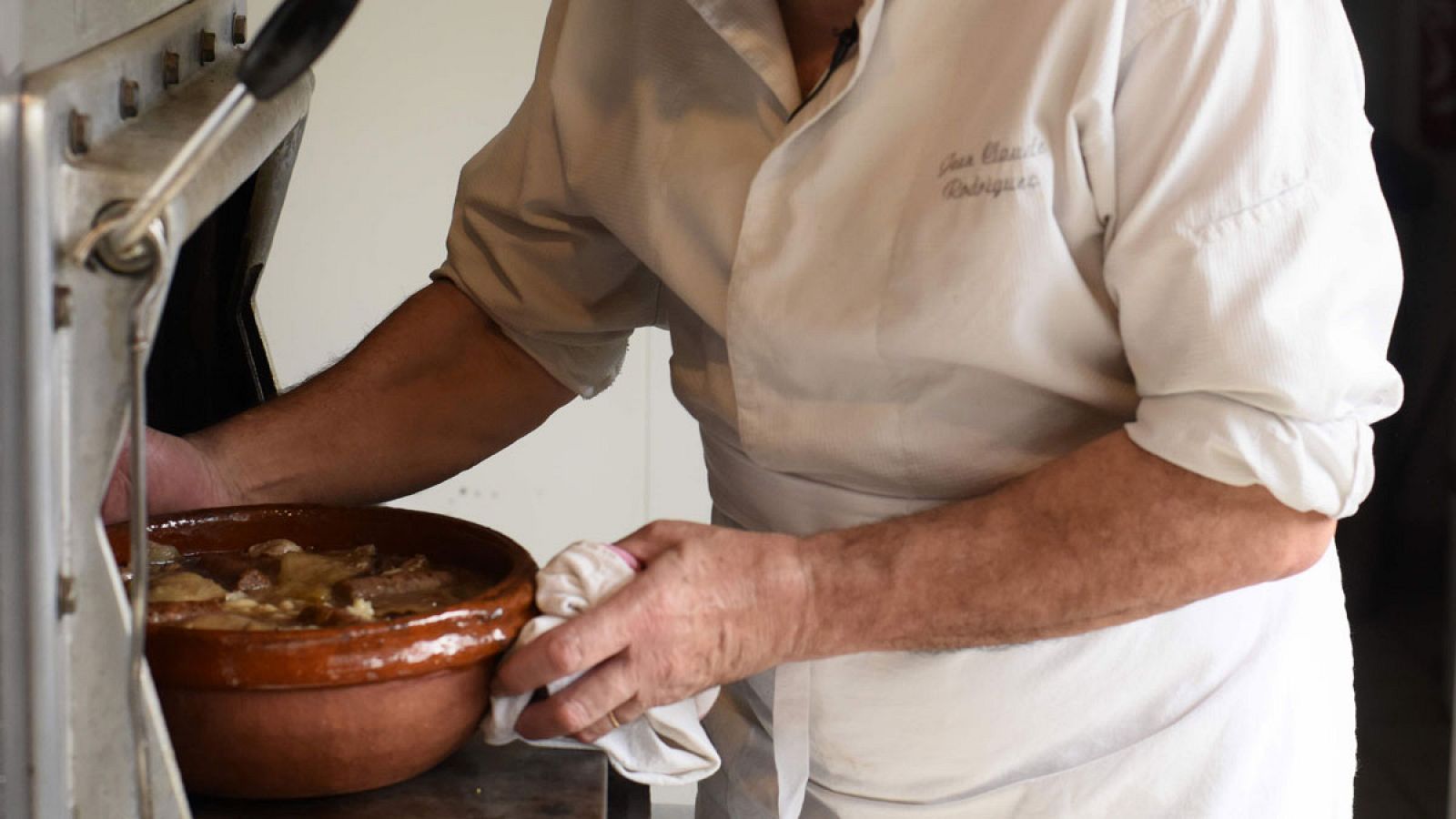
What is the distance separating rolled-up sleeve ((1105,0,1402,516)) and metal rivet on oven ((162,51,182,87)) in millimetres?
557

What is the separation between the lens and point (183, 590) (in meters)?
0.84

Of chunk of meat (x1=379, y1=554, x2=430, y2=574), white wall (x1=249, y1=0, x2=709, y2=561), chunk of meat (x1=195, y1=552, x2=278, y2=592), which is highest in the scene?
chunk of meat (x1=195, y1=552, x2=278, y2=592)

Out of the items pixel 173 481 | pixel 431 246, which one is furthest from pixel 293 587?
pixel 431 246

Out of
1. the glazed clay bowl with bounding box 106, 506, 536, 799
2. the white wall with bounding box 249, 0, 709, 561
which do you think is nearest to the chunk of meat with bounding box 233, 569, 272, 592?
the glazed clay bowl with bounding box 106, 506, 536, 799

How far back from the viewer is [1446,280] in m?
2.53

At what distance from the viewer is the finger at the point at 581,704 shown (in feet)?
2.79

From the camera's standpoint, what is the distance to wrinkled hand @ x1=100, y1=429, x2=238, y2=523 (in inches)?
43.6

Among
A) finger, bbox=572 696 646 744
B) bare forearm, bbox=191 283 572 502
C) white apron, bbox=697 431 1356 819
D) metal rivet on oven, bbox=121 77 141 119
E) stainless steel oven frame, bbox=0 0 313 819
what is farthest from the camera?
bare forearm, bbox=191 283 572 502

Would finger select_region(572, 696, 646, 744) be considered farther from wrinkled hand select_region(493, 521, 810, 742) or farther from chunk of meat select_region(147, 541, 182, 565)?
chunk of meat select_region(147, 541, 182, 565)

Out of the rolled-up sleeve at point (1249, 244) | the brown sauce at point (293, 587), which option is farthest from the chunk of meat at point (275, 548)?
the rolled-up sleeve at point (1249, 244)

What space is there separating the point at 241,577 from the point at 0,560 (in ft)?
1.22

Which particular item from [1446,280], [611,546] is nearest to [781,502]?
[611,546]

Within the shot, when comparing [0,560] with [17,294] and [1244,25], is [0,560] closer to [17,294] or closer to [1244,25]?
[17,294]

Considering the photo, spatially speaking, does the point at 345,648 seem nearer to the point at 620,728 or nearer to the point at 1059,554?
the point at 620,728
